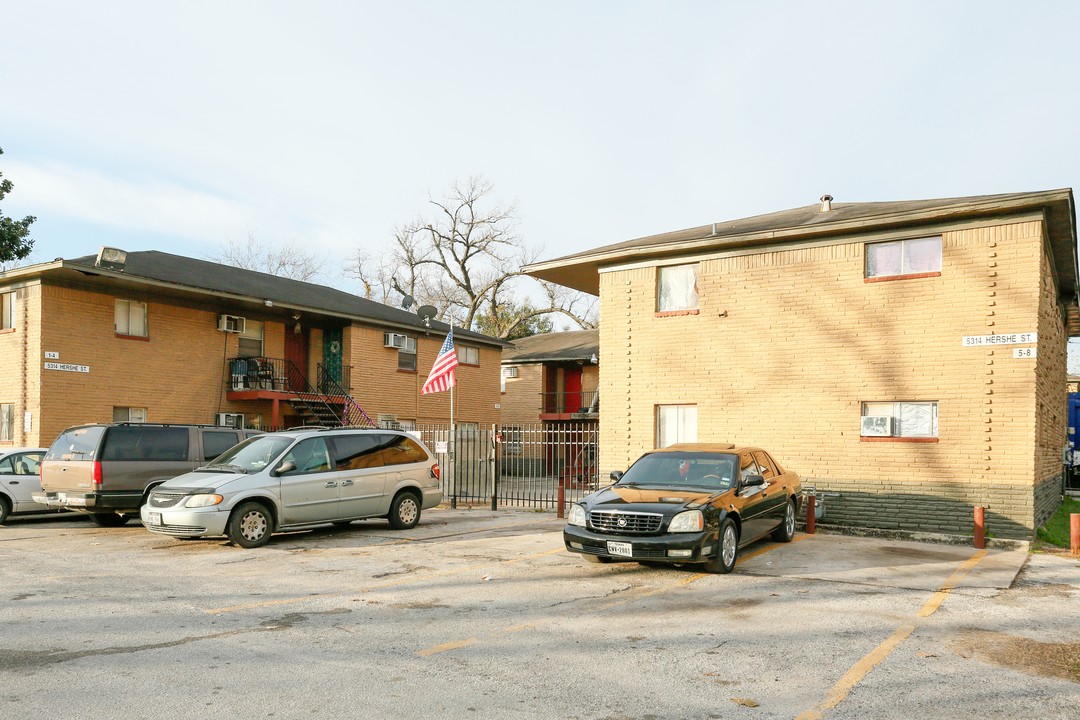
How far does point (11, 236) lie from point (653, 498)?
31.0m

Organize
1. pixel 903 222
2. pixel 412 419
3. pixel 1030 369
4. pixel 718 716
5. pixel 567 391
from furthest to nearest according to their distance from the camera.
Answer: pixel 567 391
pixel 412 419
pixel 903 222
pixel 1030 369
pixel 718 716

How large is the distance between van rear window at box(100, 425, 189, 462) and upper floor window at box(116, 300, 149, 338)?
9.22m

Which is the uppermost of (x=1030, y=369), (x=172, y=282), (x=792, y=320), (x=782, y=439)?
(x=172, y=282)

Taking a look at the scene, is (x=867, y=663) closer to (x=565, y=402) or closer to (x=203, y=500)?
(x=203, y=500)

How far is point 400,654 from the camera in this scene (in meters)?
6.41

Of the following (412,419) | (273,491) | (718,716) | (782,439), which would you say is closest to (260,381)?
(412,419)

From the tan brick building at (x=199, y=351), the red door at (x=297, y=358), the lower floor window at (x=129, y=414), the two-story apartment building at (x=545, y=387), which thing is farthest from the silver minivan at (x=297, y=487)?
the two-story apartment building at (x=545, y=387)

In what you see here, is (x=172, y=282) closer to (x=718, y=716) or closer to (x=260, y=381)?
(x=260, y=381)

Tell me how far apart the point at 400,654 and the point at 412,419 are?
24.3 metres

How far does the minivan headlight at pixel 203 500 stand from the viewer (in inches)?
453

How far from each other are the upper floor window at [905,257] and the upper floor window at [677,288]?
3390 millimetres

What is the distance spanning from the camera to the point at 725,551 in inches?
388

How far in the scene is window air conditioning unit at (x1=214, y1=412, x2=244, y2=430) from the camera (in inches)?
980

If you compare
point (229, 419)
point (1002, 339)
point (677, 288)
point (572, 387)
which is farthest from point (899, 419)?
point (572, 387)
